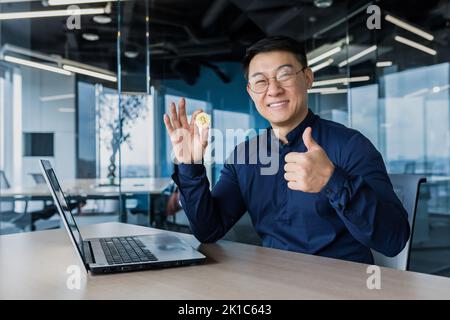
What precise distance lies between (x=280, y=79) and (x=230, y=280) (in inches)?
33.0

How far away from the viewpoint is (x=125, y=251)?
120 centimetres

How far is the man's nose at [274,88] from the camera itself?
1539 mm

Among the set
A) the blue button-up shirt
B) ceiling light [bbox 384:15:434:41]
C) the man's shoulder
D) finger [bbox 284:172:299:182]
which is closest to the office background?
ceiling light [bbox 384:15:434:41]

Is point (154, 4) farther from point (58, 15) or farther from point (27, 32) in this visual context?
point (27, 32)

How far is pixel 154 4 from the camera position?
18.2 ft

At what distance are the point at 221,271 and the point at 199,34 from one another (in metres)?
6.16

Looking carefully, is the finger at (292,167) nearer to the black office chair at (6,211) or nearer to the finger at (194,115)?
the finger at (194,115)

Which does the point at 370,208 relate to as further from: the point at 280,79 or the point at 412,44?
the point at 412,44

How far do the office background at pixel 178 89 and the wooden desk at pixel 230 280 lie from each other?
43.6 inches

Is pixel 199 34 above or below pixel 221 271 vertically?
above

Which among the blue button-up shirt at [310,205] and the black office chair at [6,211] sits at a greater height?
the blue button-up shirt at [310,205]

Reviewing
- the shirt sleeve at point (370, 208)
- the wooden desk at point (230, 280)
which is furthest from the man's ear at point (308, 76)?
the wooden desk at point (230, 280)

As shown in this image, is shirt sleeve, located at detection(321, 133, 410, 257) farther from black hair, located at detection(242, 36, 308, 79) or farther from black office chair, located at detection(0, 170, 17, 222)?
black office chair, located at detection(0, 170, 17, 222)
